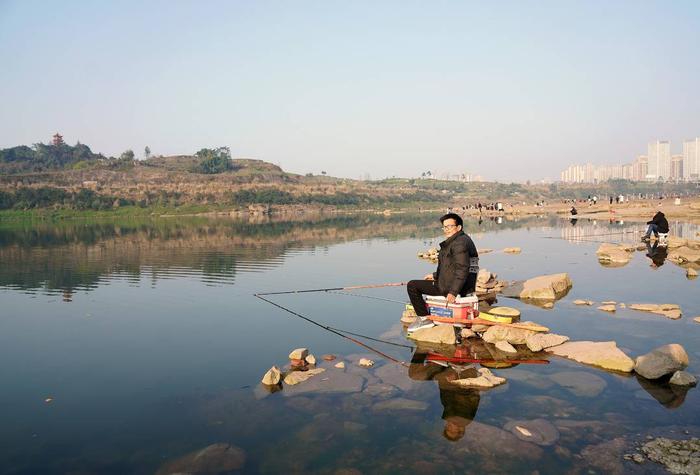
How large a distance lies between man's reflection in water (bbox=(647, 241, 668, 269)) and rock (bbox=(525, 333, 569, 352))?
16651 mm

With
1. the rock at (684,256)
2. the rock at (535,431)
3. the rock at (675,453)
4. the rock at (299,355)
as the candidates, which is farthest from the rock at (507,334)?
the rock at (684,256)

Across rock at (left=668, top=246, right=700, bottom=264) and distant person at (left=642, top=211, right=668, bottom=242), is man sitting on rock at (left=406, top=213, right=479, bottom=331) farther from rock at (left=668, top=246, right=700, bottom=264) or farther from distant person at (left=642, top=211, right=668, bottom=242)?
distant person at (left=642, top=211, right=668, bottom=242)

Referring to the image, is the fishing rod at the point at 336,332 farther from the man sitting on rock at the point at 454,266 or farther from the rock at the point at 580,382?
the rock at the point at 580,382

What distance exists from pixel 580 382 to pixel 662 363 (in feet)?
5.49

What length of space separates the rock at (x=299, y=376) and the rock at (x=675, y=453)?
6386 millimetres

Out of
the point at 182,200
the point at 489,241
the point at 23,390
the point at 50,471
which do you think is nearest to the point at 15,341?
the point at 23,390

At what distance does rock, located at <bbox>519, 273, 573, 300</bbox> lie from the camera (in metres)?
18.8

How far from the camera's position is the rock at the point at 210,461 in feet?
25.2

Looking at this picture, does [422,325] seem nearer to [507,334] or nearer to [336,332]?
[507,334]

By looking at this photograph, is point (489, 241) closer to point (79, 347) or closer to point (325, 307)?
point (325, 307)

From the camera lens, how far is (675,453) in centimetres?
755

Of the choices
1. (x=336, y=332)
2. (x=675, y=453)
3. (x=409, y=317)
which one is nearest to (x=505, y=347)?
(x=409, y=317)

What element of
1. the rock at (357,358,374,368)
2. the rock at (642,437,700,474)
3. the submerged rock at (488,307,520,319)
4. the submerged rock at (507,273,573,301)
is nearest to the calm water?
the rock at (357,358,374,368)

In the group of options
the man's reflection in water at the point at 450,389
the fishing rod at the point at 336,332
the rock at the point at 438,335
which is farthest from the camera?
the rock at the point at 438,335
